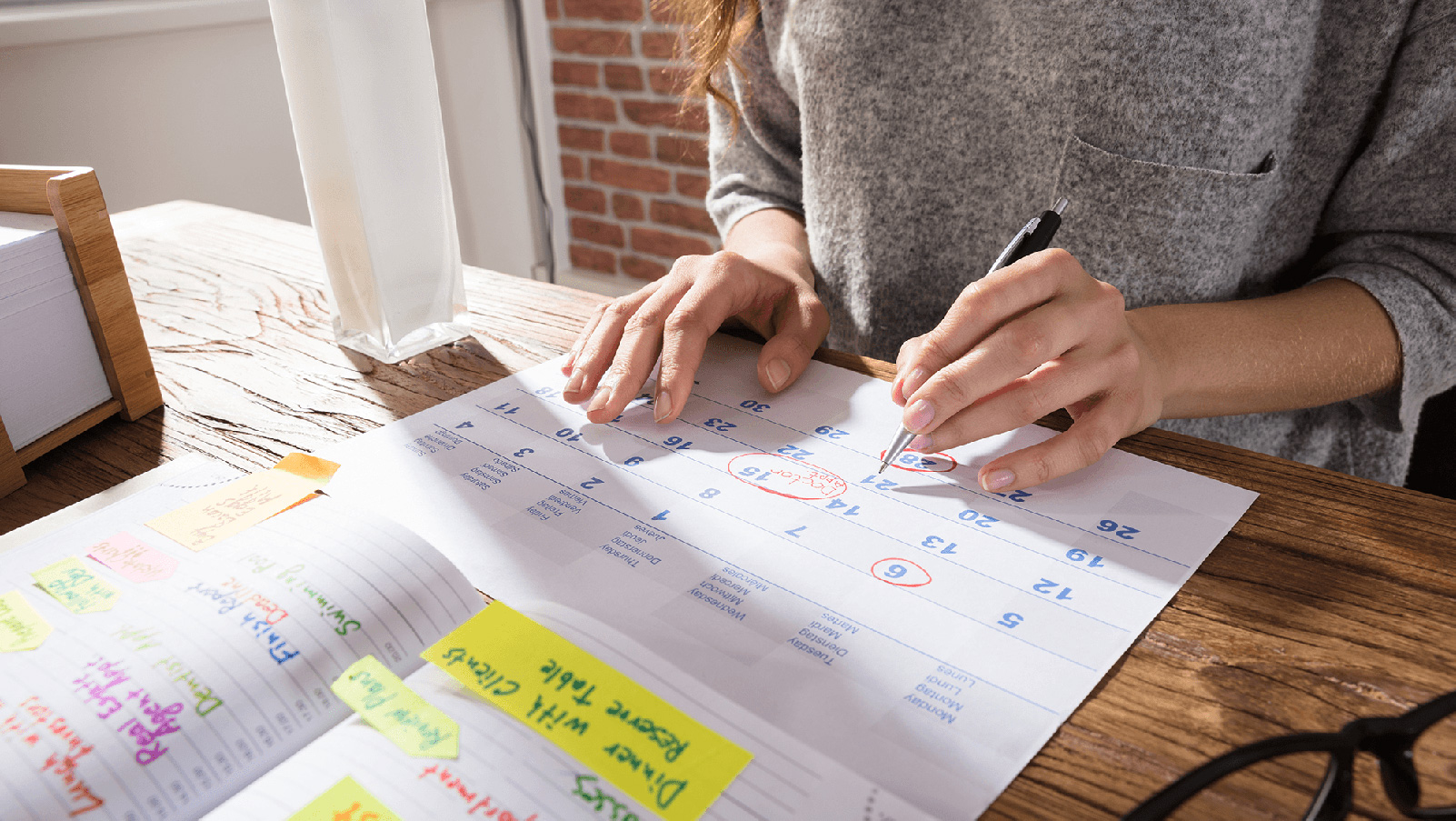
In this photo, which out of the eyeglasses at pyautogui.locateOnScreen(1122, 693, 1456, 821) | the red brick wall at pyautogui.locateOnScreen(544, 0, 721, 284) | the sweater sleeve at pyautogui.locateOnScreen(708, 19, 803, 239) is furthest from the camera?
the red brick wall at pyautogui.locateOnScreen(544, 0, 721, 284)

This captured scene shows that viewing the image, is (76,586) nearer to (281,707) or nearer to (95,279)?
(281,707)

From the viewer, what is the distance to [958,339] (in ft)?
1.44

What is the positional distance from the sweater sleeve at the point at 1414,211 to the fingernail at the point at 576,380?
0.52m

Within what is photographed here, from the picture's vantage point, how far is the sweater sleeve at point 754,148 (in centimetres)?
83

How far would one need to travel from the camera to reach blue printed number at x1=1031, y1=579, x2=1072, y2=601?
1.10ft

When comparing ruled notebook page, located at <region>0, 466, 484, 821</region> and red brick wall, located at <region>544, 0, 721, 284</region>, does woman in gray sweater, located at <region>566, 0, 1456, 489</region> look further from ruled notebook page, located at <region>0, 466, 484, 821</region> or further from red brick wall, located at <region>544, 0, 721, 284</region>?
red brick wall, located at <region>544, 0, 721, 284</region>

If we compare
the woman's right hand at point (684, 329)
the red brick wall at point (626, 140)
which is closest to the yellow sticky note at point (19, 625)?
the woman's right hand at point (684, 329)

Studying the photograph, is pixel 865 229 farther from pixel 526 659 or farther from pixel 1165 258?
pixel 526 659

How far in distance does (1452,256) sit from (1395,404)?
100 millimetres

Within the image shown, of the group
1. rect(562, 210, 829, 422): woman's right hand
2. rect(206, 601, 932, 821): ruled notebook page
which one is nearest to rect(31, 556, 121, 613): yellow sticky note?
rect(206, 601, 932, 821): ruled notebook page

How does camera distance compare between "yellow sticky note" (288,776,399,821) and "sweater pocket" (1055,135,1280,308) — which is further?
"sweater pocket" (1055,135,1280,308)

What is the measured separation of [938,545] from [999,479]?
6 centimetres

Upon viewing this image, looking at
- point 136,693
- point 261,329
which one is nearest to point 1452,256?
point 136,693

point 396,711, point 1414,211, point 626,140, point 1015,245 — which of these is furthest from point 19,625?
point 626,140
